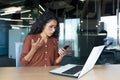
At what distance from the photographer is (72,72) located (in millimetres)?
1954

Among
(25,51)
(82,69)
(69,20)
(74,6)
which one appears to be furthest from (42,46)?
(74,6)

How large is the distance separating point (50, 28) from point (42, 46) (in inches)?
6.6

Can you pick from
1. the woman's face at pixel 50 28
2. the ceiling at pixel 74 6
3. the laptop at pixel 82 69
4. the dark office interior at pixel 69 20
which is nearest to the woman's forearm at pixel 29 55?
the woman's face at pixel 50 28

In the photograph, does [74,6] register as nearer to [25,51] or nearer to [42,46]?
[42,46]

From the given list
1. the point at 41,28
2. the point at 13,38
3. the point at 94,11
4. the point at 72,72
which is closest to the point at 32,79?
the point at 72,72

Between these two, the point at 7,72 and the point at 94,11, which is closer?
the point at 7,72

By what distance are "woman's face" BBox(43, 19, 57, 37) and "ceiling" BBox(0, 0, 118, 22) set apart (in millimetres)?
3327

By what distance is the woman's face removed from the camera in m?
2.66

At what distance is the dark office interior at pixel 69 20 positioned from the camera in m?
5.86

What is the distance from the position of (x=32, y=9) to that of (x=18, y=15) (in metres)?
0.30

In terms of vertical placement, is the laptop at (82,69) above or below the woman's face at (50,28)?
below

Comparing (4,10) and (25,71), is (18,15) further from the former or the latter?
(25,71)

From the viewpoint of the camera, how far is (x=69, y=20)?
6074 mm

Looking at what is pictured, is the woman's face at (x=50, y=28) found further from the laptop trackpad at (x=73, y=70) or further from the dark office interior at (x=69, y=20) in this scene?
the dark office interior at (x=69, y=20)
